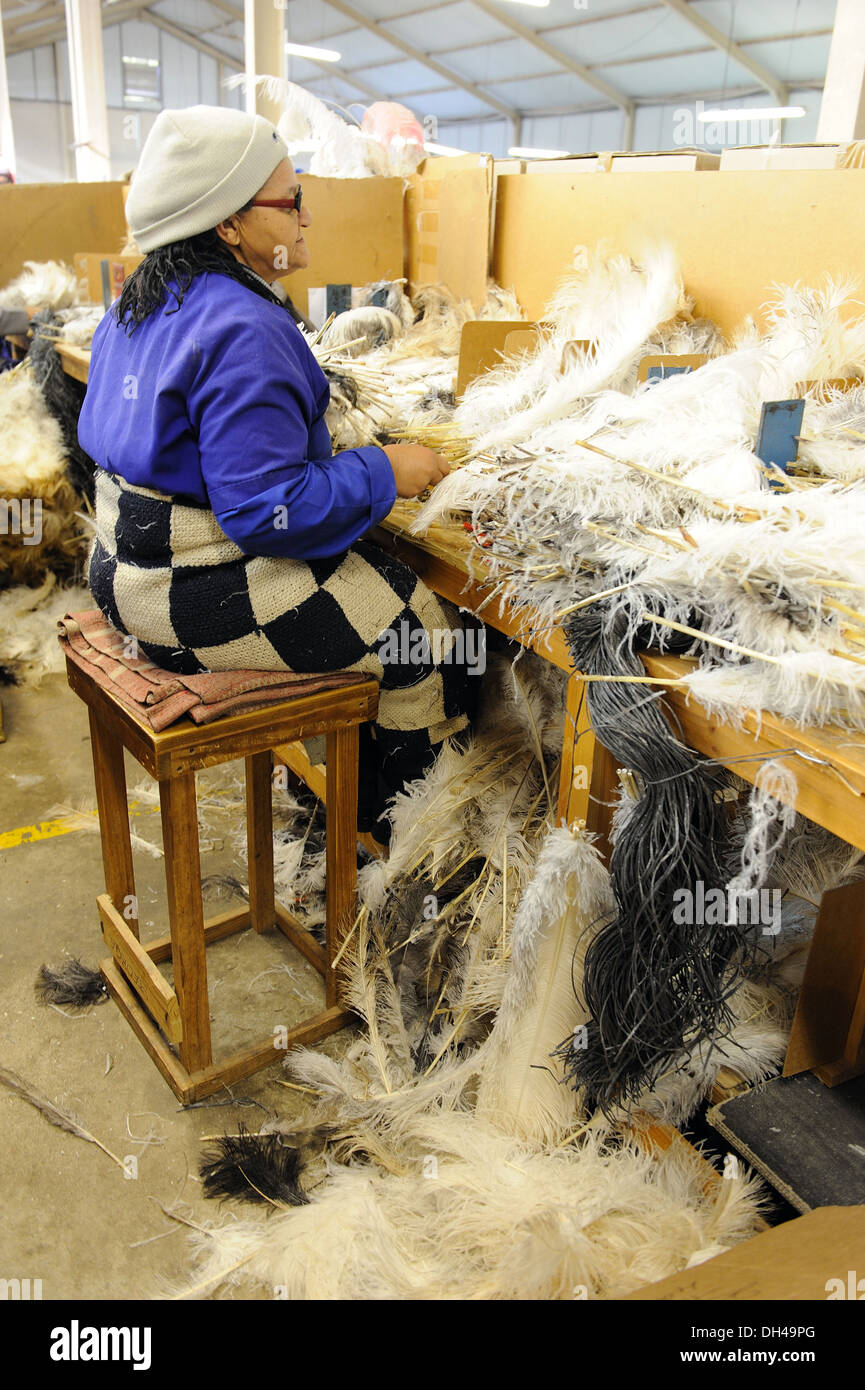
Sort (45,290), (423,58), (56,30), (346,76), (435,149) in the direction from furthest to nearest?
1. (346,76)
2. (56,30)
3. (423,58)
4. (435,149)
5. (45,290)

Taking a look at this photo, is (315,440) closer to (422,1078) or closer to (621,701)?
(621,701)

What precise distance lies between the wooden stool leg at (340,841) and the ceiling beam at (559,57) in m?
16.6

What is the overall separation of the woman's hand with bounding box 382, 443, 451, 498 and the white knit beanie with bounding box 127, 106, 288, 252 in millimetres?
509

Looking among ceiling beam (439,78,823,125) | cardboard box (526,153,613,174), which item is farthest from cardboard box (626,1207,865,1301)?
ceiling beam (439,78,823,125)

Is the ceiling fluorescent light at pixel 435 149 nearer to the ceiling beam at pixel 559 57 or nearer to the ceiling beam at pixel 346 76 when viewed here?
the ceiling beam at pixel 559 57

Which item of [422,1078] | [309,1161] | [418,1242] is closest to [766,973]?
[422,1078]

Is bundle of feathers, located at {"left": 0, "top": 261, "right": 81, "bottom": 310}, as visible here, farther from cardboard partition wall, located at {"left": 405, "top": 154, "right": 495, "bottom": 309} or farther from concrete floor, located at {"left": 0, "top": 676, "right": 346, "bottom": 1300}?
concrete floor, located at {"left": 0, "top": 676, "right": 346, "bottom": 1300}

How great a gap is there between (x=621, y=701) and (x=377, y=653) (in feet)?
2.23

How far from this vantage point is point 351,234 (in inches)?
158

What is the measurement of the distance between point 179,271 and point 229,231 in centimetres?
14

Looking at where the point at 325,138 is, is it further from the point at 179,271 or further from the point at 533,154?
the point at 533,154

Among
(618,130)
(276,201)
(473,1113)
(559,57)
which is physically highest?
(559,57)

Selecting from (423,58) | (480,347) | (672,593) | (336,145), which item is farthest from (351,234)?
(423,58)

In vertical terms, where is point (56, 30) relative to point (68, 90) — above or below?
above
